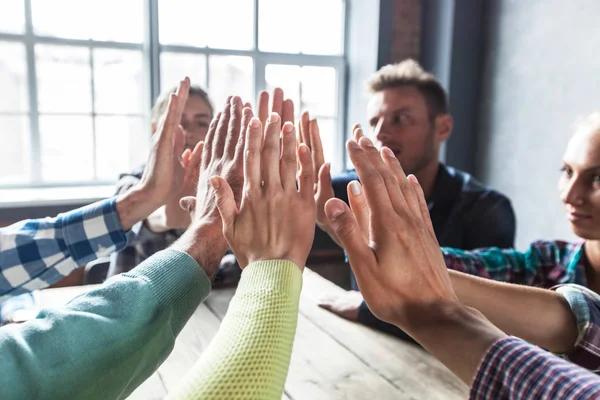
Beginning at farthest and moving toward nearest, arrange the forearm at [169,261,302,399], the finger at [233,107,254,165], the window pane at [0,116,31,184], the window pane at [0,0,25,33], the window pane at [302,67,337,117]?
1. the window pane at [302,67,337,117]
2. the window pane at [0,116,31,184]
3. the window pane at [0,0,25,33]
4. the finger at [233,107,254,165]
5. the forearm at [169,261,302,399]

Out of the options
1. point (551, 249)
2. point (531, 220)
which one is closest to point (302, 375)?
point (551, 249)

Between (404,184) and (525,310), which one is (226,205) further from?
(525,310)

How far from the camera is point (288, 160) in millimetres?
634

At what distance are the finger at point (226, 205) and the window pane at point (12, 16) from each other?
2762 millimetres

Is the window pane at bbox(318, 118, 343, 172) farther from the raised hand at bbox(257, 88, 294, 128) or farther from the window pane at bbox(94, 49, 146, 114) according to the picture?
the raised hand at bbox(257, 88, 294, 128)

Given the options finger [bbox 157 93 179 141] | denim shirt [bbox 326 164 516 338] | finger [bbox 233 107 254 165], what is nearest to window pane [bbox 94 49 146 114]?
denim shirt [bbox 326 164 516 338]

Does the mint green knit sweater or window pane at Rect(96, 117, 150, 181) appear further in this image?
window pane at Rect(96, 117, 150, 181)

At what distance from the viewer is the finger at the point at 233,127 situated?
0.76 metres

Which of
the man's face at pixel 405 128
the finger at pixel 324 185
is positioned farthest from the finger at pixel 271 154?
the man's face at pixel 405 128

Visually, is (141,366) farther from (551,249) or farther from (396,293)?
(551,249)

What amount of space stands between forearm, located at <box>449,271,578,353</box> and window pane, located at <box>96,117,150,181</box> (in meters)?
2.67

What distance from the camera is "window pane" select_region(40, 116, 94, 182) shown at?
2.98 m

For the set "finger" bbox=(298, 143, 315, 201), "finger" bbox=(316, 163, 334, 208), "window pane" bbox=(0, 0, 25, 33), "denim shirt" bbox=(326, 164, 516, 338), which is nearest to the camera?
"finger" bbox=(298, 143, 315, 201)

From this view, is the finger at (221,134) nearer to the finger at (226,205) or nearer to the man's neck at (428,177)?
the finger at (226,205)
